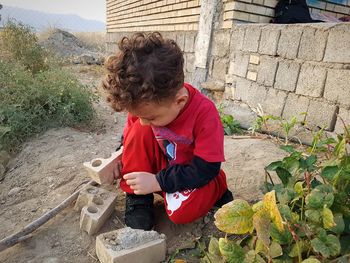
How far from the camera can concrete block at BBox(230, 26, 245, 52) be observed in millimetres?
3969

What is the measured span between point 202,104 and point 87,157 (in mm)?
1491

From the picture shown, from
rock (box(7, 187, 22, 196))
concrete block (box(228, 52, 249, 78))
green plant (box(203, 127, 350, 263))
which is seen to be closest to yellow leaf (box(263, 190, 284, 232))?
green plant (box(203, 127, 350, 263))

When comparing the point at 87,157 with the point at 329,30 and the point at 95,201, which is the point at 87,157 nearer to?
the point at 95,201

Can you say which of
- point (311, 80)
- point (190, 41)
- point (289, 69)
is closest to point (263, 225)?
point (311, 80)

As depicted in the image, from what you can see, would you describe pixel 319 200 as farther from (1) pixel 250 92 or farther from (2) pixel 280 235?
(1) pixel 250 92

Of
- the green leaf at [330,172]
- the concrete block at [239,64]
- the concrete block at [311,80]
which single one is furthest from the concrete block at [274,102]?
the green leaf at [330,172]

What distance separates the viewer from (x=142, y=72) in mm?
1288

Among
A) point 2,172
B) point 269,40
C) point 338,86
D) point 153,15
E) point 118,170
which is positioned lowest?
point 2,172

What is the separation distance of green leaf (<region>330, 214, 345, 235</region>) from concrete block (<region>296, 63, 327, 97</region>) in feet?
7.51

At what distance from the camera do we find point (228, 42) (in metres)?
4.20

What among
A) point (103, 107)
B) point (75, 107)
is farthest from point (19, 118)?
point (103, 107)

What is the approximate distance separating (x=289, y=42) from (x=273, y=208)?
2.76 metres

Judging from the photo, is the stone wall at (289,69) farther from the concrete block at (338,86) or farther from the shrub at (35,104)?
the shrub at (35,104)

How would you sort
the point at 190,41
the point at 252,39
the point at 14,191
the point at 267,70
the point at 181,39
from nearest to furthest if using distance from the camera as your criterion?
1. the point at 14,191
2. the point at 267,70
3. the point at 252,39
4. the point at 190,41
5. the point at 181,39
